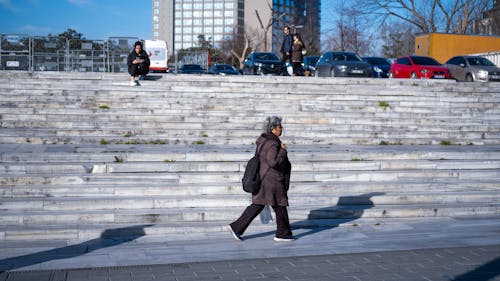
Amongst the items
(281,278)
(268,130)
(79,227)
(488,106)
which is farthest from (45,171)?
(488,106)

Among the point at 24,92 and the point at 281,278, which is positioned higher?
the point at 24,92

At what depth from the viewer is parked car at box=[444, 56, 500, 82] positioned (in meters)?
26.0

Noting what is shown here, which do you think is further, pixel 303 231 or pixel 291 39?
pixel 291 39

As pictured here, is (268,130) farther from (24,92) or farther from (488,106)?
(488,106)

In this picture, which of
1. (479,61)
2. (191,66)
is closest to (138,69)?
(479,61)

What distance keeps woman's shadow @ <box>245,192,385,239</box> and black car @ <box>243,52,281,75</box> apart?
18.0 metres

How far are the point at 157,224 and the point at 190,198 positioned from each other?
0.97 metres

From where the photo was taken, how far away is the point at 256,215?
27.0 ft

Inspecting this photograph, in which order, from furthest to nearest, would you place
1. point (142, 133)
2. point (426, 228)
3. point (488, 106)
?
1. point (488, 106)
2. point (142, 133)
3. point (426, 228)

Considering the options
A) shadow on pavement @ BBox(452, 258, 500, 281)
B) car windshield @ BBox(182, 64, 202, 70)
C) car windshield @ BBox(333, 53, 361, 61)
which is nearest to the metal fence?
car windshield @ BBox(182, 64, 202, 70)

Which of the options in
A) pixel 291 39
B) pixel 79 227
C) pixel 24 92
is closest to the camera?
pixel 79 227

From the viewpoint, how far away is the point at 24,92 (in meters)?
16.3

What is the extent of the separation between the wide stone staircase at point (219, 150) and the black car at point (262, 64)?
380 inches

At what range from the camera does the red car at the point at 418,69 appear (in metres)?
25.6
